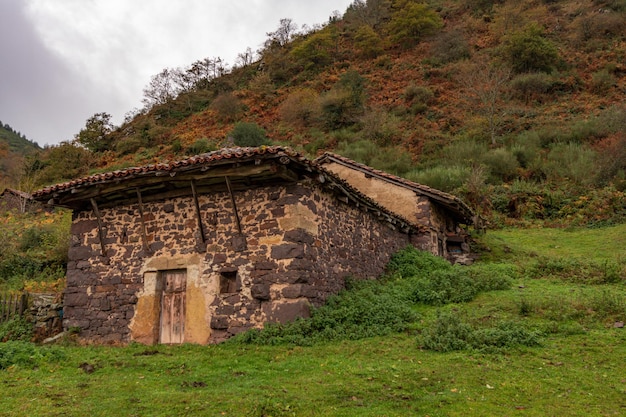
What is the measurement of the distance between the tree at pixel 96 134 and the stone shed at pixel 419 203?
3085 centimetres

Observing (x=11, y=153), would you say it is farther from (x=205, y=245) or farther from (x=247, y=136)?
(x=205, y=245)

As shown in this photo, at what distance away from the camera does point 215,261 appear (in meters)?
9.70

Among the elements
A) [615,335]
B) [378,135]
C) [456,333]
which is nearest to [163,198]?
[456,333]

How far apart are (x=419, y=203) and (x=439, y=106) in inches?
893

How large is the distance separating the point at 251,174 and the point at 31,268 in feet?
34.4

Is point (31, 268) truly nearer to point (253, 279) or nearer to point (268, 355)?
point (253, 279)

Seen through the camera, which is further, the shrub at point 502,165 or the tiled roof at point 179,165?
the shrub at point 502,165

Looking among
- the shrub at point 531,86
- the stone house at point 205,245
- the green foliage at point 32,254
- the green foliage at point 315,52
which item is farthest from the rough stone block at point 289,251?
the green foliage at point 315,52

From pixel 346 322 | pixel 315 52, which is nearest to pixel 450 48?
pixel 315 52

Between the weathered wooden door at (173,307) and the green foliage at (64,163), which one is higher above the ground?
the green foliage at (64,163)

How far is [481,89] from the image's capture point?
30.9 metres

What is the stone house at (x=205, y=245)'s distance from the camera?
9.16 metres

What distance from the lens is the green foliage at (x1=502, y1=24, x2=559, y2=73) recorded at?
37.7 meters

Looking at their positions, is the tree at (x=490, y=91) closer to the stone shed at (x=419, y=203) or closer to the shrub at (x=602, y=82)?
the shrub at (x=602, y=82)
